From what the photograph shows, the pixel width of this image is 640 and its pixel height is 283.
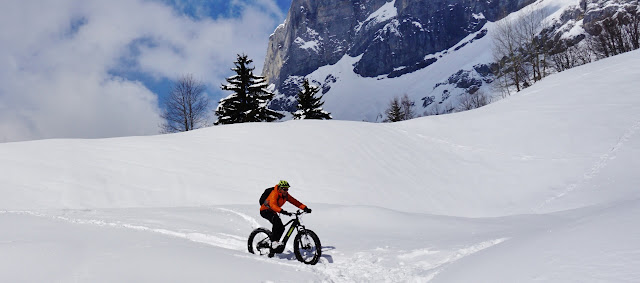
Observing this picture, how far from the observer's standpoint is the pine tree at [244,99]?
31.0 m

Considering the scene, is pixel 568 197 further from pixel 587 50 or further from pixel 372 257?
pixel 587 50

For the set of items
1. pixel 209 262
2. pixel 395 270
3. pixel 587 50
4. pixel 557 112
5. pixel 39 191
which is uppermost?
pixel 587 50

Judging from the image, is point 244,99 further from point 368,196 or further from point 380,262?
point 380,262

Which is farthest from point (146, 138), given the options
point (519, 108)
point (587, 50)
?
point (587, 50)

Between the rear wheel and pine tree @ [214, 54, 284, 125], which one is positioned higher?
pine tree @ [214, 54, 284, 125]

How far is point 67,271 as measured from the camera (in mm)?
4801

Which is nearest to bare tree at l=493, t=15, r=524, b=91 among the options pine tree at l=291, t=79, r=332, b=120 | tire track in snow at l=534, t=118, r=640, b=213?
tire track in snow at l=534, t=118, r=640, b=213

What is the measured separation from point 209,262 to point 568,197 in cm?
1364

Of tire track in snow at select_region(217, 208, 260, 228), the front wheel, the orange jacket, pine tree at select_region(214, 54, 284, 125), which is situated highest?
pine tree at select_region(214, 54, 284, 125)

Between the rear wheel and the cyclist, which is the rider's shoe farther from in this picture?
the rear wheel

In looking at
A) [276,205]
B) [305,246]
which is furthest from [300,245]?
[276,205]

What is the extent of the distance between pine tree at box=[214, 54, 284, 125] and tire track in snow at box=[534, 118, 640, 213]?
2377cm

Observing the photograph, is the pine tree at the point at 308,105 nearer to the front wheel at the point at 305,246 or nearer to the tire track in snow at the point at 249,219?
the tire track in snow at the point at 249,219

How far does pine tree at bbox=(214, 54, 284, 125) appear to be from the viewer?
31.0m
